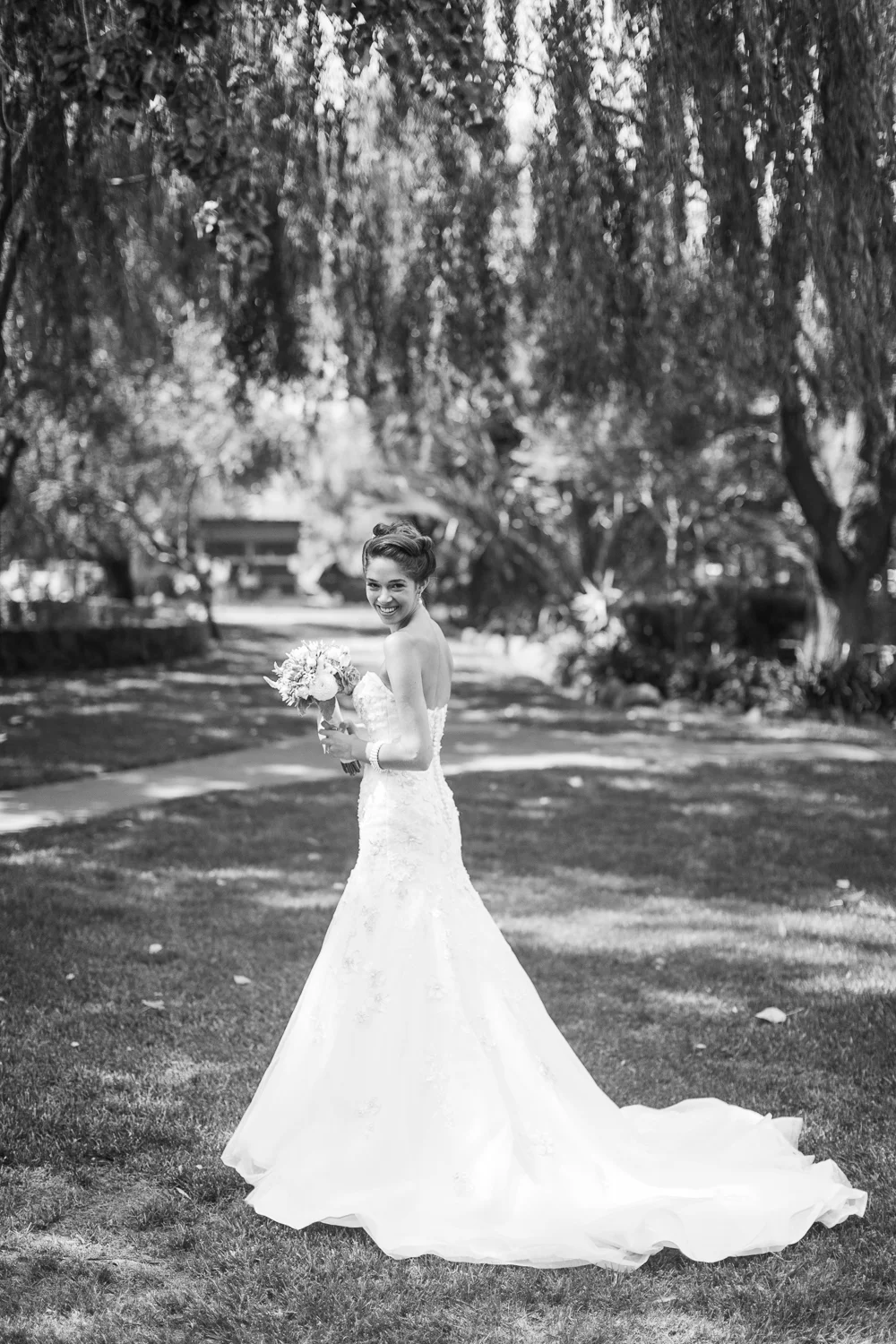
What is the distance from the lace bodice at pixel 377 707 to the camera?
146 inches

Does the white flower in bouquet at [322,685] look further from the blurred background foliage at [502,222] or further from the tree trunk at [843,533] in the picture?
the tree trunk at [843,533]

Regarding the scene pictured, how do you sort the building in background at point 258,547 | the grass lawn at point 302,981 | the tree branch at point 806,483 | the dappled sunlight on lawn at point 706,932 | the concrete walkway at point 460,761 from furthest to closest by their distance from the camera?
the building in background at point 258,547 → the tree branch at point 806,483 → the concrete walkway at point 460,761 → the dappled sunlight on lawn at point 706,932 → the grass lawn at point 302,981

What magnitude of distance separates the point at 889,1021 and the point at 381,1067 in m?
2.42

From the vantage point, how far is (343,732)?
12.3 ft

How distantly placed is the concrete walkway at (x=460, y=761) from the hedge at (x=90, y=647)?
6.83 metres

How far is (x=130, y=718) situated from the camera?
1296 centimetres

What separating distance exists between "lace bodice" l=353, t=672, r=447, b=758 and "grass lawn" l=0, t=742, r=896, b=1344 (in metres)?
1.41

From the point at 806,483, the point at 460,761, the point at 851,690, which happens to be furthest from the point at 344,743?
the point at 851,690

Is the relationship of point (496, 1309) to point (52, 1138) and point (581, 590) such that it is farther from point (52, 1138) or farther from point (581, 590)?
point (581, 590)

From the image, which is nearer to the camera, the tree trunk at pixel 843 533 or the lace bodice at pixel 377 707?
the lace bodice at pixel 377 707

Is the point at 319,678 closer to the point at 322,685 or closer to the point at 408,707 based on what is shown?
the point at 322,685

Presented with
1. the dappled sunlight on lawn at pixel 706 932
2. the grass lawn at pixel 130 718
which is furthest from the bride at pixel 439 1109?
the grass lawn at pixel 130 718

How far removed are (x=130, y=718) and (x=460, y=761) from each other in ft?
13.5

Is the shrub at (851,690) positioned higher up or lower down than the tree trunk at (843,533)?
lower down
